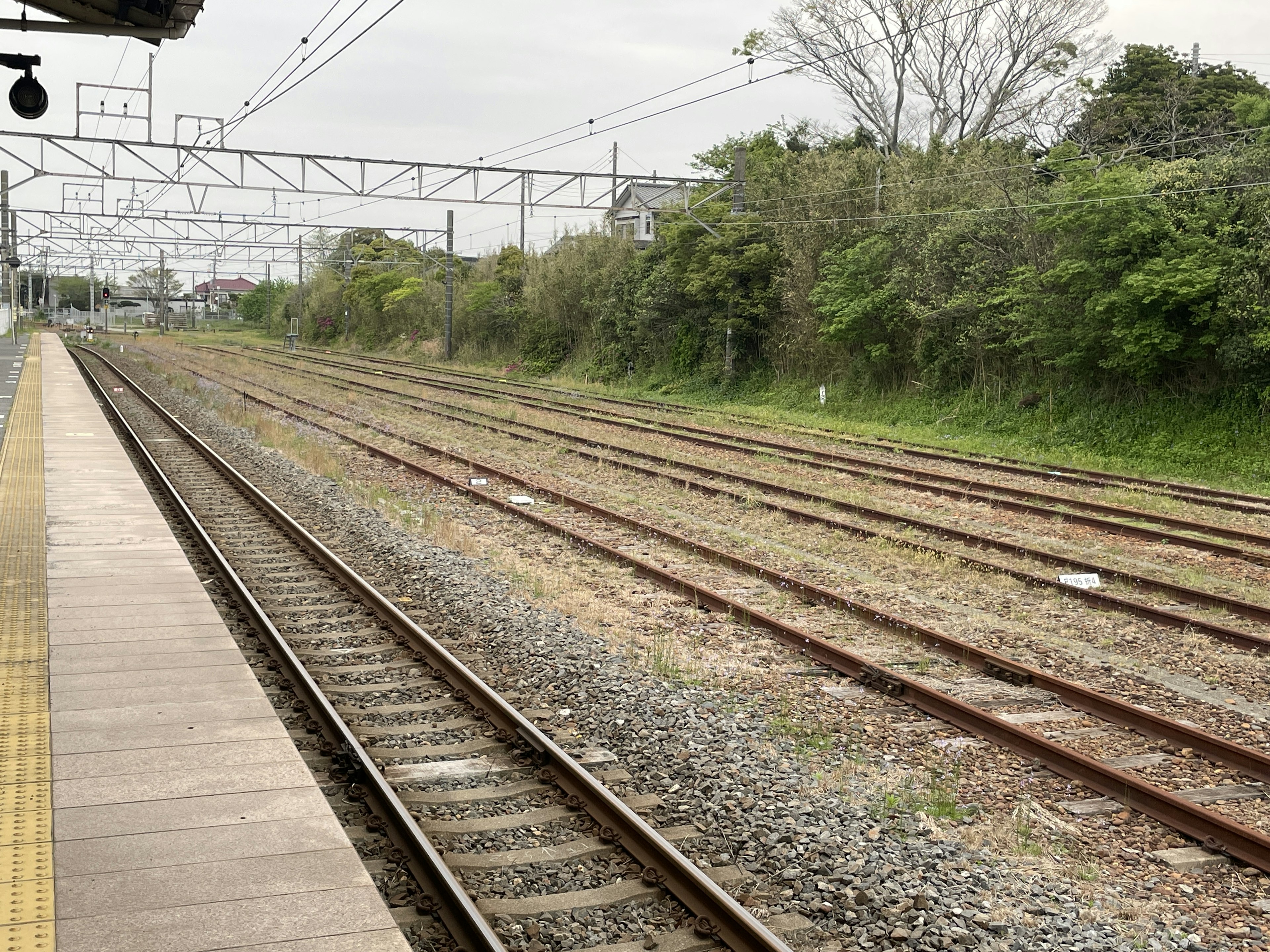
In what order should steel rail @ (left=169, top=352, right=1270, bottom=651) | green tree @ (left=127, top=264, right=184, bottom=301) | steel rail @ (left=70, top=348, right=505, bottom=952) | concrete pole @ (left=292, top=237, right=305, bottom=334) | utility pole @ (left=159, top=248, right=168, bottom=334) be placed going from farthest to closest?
green tree @ (left=127, top=264, right=184, bottom=301) → utility pole @ (left=159, top=248, right=168, bottom=334) → concrete pole @ (left=292, top=237, right=305, bottom=334) → steel rail @ (left=169, top=352, right=1270, bottom=651) → steel rail @ (left=70, top=348, right=505, bottom=952)

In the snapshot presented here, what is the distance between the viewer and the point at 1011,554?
13.1m

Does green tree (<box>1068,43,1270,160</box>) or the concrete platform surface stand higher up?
green tree (<box>1068,43,1270,160</box>)

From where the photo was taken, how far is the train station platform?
15.1 ft

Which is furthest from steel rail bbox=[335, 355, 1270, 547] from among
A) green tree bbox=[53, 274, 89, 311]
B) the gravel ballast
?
green tree bbox=[53, 274, 89, 311]

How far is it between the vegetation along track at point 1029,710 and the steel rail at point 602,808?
2570 mm

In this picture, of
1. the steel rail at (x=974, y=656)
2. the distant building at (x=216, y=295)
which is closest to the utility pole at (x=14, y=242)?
the steel rail at (x=974, y=656)

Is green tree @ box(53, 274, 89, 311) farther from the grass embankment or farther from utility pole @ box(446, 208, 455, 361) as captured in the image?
the grass embankment

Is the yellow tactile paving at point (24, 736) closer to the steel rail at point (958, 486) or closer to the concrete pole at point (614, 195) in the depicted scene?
the steel rail at point (958, 486)

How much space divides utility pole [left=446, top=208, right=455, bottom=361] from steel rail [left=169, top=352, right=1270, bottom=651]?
35544 millimetres

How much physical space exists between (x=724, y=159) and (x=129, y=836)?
1955 inches

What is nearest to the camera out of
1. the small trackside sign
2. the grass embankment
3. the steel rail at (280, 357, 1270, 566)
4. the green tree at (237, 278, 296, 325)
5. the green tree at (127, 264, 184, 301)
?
the small trackside sign

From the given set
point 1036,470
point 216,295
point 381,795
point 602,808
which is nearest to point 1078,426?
point 1036,470

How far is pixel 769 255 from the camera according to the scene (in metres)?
34.2

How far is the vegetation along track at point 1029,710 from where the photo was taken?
610cm
